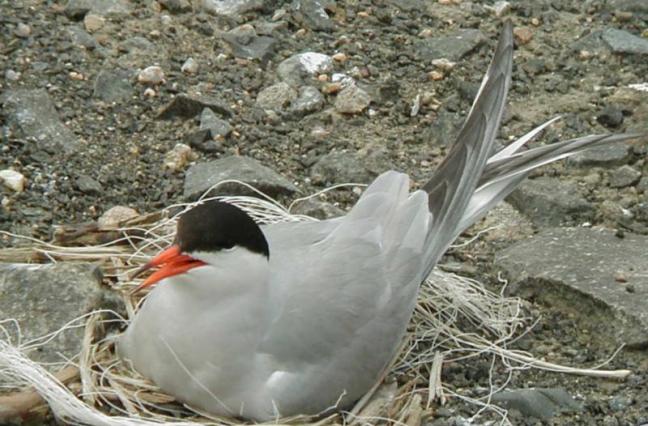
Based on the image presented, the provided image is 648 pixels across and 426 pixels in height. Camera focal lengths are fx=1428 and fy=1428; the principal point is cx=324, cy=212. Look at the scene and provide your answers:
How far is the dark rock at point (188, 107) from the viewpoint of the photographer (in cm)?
678

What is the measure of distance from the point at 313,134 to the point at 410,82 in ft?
2.44

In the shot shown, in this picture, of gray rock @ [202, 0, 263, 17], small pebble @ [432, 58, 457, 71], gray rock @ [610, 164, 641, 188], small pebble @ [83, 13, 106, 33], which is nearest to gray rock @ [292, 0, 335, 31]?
gray rock @ [202, 0, 263, 17]

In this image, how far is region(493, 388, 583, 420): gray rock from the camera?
5.11 m

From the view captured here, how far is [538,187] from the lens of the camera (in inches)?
257

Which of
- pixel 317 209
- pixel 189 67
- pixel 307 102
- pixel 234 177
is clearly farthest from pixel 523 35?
pixel 234 177

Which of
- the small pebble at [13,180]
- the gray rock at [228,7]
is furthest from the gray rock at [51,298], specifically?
the gray rock at [228,7]

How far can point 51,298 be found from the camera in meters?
5.27

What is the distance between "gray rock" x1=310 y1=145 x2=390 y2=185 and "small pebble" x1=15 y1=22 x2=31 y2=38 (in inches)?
64.7

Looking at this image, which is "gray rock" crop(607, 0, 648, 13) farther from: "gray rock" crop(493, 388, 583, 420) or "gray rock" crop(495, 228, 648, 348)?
"gray rock" crop(493, 388, 583, 420)

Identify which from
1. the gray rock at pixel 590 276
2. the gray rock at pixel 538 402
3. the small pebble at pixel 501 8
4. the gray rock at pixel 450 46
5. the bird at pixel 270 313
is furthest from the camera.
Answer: the small pebble at pixel 501 8

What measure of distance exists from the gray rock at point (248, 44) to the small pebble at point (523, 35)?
134 centimetres

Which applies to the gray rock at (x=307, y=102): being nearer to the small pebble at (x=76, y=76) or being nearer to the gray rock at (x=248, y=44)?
the gray rock at (x=248, y=44)

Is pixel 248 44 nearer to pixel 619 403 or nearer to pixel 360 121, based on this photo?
pixel 360 121

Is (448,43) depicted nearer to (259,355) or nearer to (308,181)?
(308,181)
